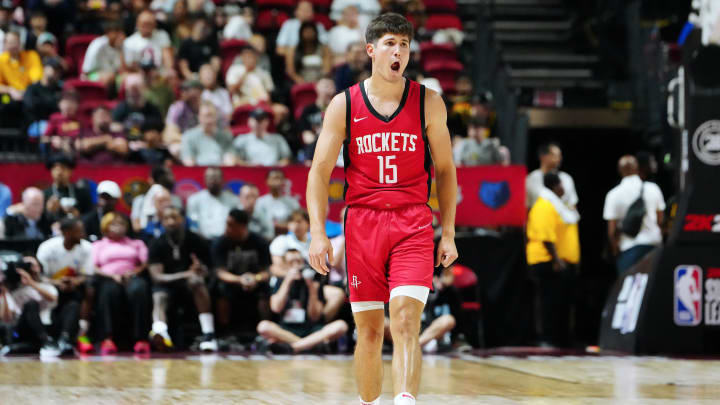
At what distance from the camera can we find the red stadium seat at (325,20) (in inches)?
692

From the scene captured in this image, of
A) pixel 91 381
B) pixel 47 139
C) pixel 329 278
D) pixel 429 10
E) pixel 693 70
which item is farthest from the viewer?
pixel 429 10

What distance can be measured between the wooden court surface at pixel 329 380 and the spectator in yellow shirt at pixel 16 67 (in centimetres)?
532

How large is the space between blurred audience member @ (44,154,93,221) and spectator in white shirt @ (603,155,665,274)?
5.92 meters

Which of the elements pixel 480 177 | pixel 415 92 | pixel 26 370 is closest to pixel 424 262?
pixel 415 92

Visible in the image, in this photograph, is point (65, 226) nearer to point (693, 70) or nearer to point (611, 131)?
point (693, 70)

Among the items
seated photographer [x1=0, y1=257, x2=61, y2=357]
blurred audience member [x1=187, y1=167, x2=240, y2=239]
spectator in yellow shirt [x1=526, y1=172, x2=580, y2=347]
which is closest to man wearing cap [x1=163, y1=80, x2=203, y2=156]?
blurred audience member [x1=187, y1=167, x2=240, y2=239]

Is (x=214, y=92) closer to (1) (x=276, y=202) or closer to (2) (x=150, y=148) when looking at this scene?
(2) (x=150, y=148)

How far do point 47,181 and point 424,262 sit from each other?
308 inches

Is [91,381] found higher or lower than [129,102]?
lower

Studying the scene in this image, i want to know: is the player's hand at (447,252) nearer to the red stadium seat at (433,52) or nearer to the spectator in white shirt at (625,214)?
the spectator in white shirt at (625,214)

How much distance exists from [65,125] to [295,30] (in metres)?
4.34

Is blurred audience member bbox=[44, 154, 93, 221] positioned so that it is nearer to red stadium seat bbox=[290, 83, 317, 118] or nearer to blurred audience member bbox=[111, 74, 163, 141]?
blurred audience member bbox=[111, 74, 163, 141]

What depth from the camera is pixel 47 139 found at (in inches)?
519

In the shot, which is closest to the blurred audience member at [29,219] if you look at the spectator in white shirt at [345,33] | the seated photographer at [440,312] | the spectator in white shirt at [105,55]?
the spectator in white shirt at [105,55]
